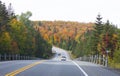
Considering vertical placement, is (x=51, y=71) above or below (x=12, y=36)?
below

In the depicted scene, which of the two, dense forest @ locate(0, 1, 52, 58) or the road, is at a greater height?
dense forest @ locate(0, 1, 52, 58)

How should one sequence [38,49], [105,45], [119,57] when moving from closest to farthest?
1. [119,57]
2. [105,45]
3. [38,49]

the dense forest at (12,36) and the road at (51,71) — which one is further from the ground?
the dense forest at (12,36)

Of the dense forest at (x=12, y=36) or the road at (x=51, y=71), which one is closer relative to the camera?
the road at (x=51, y=71)

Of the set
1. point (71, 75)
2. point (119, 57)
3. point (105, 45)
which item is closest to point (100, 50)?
point (105, 45)

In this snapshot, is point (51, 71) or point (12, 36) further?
point (12, 36)

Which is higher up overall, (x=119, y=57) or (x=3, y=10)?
(x=3, y=10)

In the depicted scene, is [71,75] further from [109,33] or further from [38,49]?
Answer: [38,49]

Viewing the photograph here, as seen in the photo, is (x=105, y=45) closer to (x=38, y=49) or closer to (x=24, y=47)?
(x=24, y=47)

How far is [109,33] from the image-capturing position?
108 meters

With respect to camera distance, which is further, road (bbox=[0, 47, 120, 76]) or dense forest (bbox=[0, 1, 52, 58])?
dense forest (bbox=[0, 1, 52, 58])

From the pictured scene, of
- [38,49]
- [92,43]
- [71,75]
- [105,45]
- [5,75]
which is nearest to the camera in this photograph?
[5,75]

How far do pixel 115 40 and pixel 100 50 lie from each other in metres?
5.96

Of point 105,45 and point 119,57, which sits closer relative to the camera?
point 119,57
